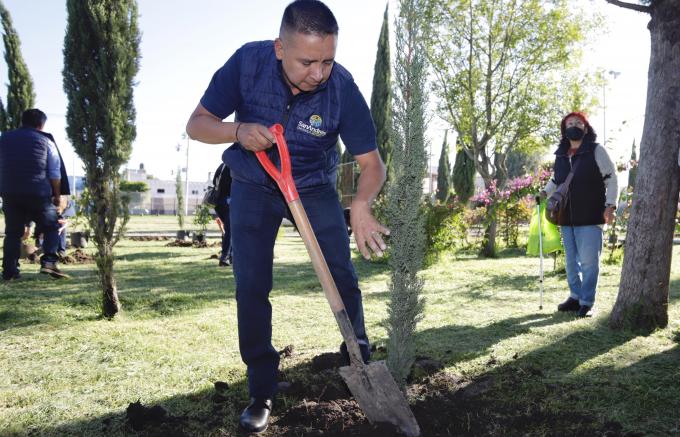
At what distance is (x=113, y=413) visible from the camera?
2.94 meters

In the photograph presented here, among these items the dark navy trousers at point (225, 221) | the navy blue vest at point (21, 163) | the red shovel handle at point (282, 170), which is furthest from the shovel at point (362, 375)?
the dark navy trousers at point (225, 221)

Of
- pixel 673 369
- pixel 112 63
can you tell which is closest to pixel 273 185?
pixel 673 369

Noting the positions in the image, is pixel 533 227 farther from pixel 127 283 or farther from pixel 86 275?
pixel 86 275

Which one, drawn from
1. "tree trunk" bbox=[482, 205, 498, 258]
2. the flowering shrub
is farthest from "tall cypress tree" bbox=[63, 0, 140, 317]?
"tree trunk" bbox=[482, 205, 498, 258]

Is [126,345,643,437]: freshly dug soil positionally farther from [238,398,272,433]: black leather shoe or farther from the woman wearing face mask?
the woman wearing face mask

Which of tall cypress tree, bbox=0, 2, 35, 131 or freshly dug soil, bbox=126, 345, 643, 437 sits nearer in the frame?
freshly dug soil, bbox=126, 345, 643, 437

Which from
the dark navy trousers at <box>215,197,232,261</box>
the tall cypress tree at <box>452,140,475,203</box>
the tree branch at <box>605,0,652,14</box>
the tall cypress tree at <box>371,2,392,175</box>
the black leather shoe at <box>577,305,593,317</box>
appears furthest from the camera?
the tall cypress tree at <box>452,140,475,203</box>

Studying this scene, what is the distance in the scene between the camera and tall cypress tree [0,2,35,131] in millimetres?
13125

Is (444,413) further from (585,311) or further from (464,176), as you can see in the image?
(464,176)

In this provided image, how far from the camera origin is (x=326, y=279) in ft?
8.14

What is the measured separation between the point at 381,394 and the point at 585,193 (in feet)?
12.8

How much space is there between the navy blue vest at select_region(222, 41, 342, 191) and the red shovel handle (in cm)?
20

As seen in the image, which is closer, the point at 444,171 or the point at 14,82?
the point at 14,82

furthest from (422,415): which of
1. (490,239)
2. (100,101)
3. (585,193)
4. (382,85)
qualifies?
(382,85)
